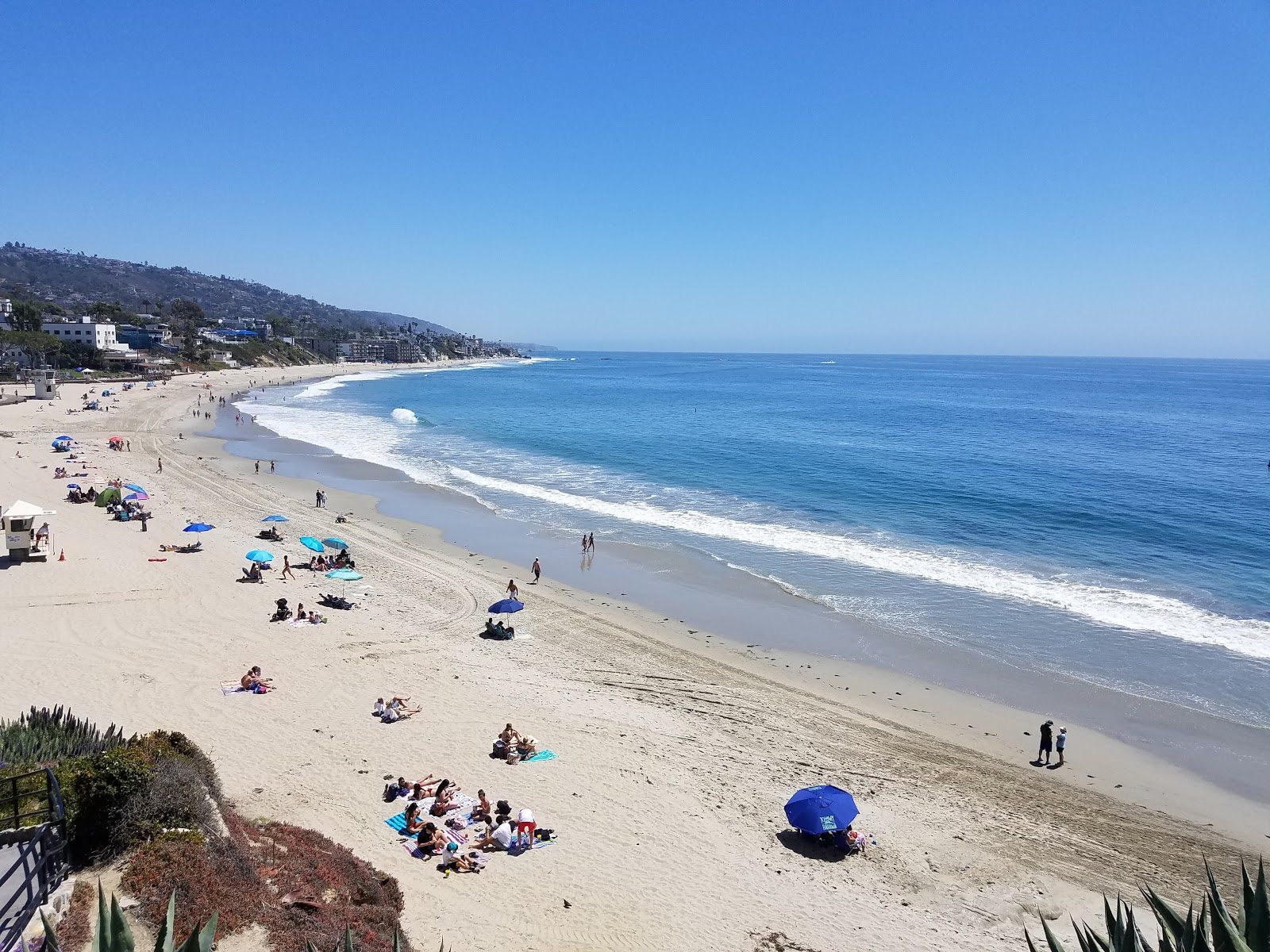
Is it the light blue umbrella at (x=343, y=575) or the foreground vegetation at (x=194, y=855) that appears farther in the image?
the light blue umbrella at (x=343, y=575)

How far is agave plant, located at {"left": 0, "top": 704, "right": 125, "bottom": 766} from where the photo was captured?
9305 millimetres

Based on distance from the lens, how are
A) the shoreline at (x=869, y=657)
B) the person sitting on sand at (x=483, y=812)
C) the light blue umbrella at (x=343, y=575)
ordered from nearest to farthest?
1. the person sitting on sand at (x=483, y=812)
2. the shoreline at (x=869, y=657)
3. the light blue umbrella at (x=343, y=575)

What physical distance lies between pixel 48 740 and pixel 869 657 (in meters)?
15.8

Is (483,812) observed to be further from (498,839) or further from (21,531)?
(21,531)

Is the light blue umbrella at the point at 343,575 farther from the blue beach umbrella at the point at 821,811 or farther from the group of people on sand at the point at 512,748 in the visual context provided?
the blue beach umbrella at the point at 821,811

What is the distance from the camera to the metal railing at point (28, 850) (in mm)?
6707

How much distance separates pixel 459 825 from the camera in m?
10.9

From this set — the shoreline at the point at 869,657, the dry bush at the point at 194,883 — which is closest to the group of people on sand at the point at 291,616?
the shoreline at the point at 869,657

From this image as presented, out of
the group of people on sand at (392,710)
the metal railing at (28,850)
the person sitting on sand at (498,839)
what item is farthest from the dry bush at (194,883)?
the group of people on sand at (392,710)

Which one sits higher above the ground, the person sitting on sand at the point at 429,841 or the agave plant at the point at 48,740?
the agave plant at the point at 48,740

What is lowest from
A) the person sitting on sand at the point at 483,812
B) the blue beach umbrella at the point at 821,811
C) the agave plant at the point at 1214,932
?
the person sitting on sand at the point at 483,812

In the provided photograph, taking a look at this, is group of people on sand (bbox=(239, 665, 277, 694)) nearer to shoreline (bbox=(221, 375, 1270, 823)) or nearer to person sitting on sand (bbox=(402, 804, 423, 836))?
person sitting on sand (bbox=(402, 804, 423, 836))

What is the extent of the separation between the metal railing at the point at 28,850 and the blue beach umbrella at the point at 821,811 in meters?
8.71

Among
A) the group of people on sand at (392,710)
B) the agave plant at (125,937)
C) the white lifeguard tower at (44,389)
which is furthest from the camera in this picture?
the white lifeguard tower at (44,389)
